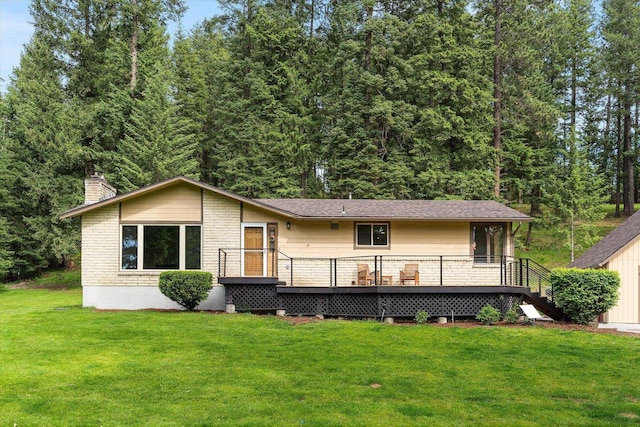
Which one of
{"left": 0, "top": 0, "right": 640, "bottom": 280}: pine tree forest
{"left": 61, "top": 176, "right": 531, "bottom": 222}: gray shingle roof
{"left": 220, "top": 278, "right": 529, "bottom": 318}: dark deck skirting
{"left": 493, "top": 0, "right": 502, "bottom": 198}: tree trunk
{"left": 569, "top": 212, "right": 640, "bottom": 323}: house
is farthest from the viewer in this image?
{"left": 493, "top": 0, "right": 502, "bottom": 198}: tree trunk

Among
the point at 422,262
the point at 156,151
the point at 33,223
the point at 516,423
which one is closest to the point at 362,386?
the point at 516,423

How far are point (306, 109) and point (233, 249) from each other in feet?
61.5

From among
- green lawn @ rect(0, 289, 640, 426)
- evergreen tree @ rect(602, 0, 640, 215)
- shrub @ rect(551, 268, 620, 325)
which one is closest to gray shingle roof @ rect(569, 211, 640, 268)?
shrub @ rect(551, 268, 620, 325)

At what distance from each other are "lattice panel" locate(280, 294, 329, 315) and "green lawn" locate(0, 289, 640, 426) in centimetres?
134

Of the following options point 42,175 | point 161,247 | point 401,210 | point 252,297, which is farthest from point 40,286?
point 401,210

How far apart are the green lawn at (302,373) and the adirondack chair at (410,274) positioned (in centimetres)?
215

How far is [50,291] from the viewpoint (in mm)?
25906

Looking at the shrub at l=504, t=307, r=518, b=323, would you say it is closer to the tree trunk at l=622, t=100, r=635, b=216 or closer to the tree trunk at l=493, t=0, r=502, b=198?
the tree trunk at l=493, t=0, r=502, b=198

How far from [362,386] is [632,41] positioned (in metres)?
36.9

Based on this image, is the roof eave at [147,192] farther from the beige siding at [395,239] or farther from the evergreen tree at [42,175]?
the evergreen tree at [42,175]

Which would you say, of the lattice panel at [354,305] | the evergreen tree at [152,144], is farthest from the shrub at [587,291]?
the evergreen tree at [152,144]

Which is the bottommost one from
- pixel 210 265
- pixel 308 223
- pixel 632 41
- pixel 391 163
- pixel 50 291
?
pixel 50 291

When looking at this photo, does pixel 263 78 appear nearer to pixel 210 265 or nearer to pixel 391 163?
pixel 391 163

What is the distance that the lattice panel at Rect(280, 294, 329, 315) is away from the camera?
16.5 meters
